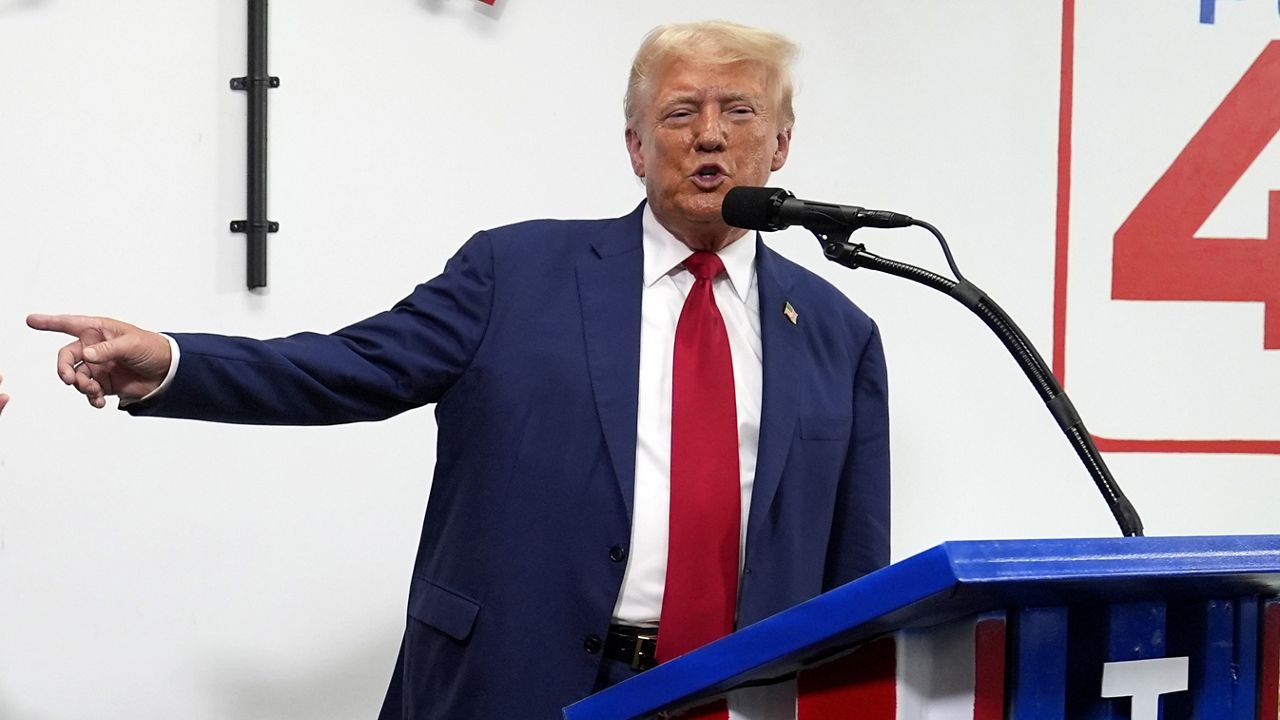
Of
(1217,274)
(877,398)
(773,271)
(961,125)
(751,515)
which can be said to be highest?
(961,125)

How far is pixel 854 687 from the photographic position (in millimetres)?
904

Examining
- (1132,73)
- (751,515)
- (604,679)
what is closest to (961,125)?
(1132,73)

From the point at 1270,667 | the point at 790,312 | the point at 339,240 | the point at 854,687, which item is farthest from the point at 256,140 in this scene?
the point at 1270,667

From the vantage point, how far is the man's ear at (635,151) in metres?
1.87

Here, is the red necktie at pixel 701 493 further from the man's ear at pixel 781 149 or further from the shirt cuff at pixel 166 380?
the shirt cuff at pixel 166 380

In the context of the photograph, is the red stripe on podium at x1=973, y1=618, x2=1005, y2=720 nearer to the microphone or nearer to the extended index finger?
the microphone

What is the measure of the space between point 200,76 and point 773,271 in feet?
3.08

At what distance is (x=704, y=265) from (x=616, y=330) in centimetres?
15

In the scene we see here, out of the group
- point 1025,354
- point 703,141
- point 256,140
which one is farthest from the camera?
point 256,140

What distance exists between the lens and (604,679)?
1668mm

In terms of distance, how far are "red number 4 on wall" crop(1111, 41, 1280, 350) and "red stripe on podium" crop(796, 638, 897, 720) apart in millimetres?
1883

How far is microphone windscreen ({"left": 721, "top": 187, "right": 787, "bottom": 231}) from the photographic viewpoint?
1.37 m

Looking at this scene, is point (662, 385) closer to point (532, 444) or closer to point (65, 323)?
point (532, 444)

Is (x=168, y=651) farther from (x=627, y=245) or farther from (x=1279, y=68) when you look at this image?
(x=1279, y=68)
